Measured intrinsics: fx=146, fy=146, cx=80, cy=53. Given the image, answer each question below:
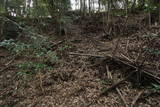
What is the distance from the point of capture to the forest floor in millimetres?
3879

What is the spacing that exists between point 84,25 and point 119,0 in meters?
3.50

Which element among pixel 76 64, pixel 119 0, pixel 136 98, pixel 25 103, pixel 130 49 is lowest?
pixel 25 103

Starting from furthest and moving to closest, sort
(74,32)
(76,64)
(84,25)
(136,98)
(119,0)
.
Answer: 1. (84,25)
2. (74,32)
3. (119,0)
4. (76,64)
5. (136,98)

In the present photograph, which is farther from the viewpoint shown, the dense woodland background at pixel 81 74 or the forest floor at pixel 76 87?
the dense woodland background at pixel 81 74

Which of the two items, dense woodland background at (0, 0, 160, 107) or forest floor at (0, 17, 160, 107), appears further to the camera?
dense woodland background at (0, 0, 160, 107)

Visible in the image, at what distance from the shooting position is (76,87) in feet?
14.9

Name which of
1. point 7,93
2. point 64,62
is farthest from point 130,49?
point 7,93

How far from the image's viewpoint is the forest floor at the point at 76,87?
388 cm

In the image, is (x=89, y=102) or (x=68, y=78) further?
(x=68, y=78)

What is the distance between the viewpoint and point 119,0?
838cm

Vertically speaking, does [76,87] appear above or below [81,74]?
below

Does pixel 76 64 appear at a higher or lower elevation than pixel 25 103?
higher

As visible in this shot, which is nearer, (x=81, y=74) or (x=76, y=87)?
(x=76, y=87)

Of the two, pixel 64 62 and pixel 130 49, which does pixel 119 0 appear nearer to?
pixel 130 49
